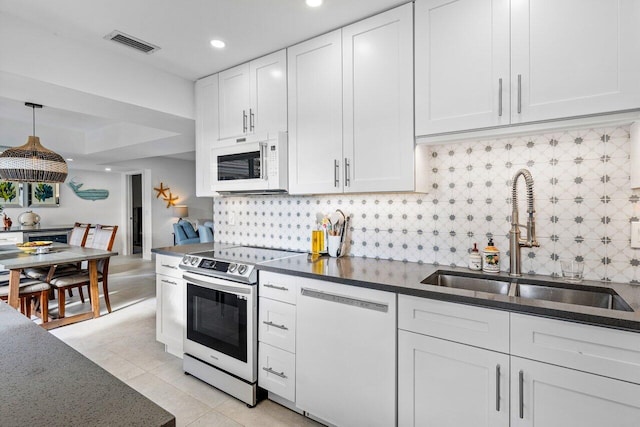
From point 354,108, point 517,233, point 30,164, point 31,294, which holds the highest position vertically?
point 354,108

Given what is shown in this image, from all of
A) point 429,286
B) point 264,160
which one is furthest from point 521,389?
point 264,160

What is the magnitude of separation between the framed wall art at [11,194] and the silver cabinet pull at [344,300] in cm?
727

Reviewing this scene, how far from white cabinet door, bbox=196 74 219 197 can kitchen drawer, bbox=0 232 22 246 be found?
5.02 metres

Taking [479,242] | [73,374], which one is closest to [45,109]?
[73,374]

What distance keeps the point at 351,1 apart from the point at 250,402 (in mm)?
2502

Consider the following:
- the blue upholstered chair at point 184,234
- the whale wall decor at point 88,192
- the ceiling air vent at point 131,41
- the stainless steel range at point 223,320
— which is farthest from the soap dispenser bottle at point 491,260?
the whale wall decor at point 88,192

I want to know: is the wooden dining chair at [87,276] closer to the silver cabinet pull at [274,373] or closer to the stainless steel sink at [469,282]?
the silver cabinet pull at [274,373]

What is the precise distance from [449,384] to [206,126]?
8.76 feet

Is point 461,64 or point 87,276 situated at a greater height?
point 461,64

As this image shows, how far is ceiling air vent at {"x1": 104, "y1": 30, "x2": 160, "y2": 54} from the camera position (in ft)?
7.38

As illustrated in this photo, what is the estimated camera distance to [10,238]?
5.88m

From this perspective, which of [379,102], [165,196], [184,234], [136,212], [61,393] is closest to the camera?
[61,393]

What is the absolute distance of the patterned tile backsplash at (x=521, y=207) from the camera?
1649 mm

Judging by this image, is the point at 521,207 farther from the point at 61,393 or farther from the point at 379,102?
the point at 61,393
